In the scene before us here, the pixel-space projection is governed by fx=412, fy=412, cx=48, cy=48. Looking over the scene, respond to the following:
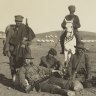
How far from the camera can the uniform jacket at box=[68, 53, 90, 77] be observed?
12.4 m

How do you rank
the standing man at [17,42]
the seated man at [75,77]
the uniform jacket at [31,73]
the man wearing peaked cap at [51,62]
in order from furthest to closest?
1. the standing man at [17,42]
2. the man wearing peaked cap at [51,62]
3. the uniform jacket at [31,73]
4. the seated man at [75,77]

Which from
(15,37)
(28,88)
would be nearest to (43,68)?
(28,88)

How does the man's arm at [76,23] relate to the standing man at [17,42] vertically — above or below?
above

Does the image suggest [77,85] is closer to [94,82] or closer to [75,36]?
[94,82]

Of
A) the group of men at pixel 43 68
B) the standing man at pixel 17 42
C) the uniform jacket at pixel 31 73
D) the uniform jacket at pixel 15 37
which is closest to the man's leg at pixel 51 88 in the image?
the group of men at pixel 43 68

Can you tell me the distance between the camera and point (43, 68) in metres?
12.5

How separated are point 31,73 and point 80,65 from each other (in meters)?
1.52

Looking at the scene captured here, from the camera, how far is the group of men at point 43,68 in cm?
1206

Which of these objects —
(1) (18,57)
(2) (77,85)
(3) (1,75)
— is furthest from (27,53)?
(3) (1,75)

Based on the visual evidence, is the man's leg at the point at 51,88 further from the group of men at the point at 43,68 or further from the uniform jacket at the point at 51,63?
the uniform jacket at the point at 51,63

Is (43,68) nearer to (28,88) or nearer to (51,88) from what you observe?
(51,88)

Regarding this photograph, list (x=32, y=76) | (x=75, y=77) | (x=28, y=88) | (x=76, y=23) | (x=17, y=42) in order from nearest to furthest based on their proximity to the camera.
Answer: (x=28, y=88), (x=32, y=76), (x=75, y=77), (x=17, y=42), (x=76, y=23)

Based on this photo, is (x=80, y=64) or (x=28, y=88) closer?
(x=28, y=88)

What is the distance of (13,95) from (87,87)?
2256 millimetres
